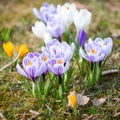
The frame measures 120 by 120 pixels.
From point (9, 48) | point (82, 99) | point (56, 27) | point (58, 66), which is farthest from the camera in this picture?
point (9, 48)

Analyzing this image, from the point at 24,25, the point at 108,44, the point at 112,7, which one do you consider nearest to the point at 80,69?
the point at 108,44

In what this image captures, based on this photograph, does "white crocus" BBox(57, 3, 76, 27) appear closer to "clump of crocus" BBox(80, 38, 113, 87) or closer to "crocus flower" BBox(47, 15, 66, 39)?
"crocus flower" BBox(47, 15, 66, 39)

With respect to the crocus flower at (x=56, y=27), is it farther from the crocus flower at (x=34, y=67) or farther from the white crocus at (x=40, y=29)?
the crocus flower at (x=34, y=67)

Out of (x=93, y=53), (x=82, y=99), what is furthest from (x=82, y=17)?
(x=82, y=99)

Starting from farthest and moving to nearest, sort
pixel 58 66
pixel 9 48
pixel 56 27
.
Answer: pixel 9 48
pixel 56 27
pixel 58 66

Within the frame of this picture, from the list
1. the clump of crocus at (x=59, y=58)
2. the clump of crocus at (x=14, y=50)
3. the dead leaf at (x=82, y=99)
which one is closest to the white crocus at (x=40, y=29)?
the clump of crocus at (x=14, y=50)

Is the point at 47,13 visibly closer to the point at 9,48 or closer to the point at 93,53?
the point at 9,48

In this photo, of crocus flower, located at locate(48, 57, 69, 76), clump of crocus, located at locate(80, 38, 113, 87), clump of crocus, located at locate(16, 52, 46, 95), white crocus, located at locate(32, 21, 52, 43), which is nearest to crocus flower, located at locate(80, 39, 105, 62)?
clump of crocus, located at locate(80, 38, 113, 87)
